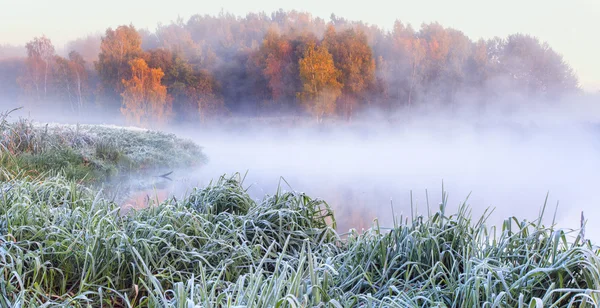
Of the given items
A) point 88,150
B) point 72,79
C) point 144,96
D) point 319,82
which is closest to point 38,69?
point 72,79

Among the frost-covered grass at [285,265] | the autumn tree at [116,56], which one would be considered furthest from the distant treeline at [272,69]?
the frost-covered grass at [285,265]

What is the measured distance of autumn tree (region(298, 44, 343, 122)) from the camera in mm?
7402

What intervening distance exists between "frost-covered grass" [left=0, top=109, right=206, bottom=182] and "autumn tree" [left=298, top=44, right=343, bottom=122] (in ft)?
6.33

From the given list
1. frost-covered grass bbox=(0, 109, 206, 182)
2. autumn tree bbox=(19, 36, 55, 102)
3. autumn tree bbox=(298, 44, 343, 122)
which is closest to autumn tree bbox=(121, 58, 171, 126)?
frost-covered grass bbox=(0, 109, 206, 182)

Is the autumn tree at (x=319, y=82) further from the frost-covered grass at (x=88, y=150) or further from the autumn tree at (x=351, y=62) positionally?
the frost-covered grass at (x=88, y=150)

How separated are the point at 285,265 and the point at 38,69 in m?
8.00

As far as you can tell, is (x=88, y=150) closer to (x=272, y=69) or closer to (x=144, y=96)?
(x=144, y=96)

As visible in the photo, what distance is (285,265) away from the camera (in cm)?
100

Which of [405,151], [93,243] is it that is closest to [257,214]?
[93,243]

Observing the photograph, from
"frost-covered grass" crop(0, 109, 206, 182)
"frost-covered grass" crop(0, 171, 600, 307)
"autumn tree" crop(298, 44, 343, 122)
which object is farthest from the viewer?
"autumn tree" crop(298, 44, 343, 122)

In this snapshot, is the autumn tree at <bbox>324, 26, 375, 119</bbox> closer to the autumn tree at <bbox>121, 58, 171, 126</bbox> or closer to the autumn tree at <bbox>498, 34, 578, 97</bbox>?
the autumn tree at <bbox>498, 34, 578, 97</bbox>

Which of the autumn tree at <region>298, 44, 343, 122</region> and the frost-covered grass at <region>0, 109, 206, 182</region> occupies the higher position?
the autumn tree at <region>298, 44, 343, 122</region>

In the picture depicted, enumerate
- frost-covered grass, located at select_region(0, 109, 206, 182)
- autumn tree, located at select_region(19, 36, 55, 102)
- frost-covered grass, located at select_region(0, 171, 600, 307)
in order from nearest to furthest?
1. frost-covered grass, located at select_region(0, 171, 600, 307)
2. frost-covered grass, located at select_region(0, 109, 206, 182)
3. autumn tree, located at select_region(19, 36, 55, 102)

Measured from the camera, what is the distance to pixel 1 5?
8.02m
